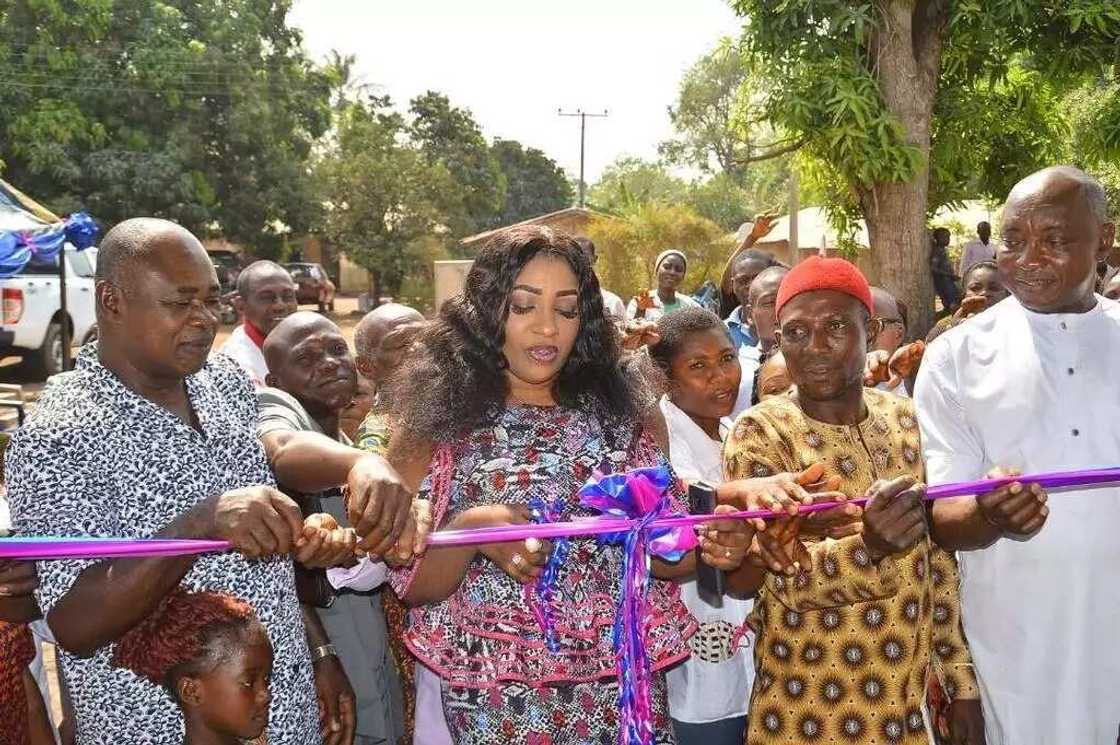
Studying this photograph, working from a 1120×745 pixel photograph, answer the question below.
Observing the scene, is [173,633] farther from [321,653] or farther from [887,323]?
[887,323]

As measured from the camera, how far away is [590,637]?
2.66 metres

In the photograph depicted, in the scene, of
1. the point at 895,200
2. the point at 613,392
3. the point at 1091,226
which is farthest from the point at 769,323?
the point at 895,200

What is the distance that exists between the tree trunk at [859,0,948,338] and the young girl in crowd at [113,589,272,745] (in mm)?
8939

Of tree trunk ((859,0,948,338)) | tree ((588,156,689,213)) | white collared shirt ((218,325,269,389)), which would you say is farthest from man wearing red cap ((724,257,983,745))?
tree ((588,156,689,213))

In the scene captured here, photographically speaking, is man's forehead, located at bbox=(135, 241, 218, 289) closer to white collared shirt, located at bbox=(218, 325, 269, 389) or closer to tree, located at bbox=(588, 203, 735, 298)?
white collared shirt, located at bbox=(218, 325, 269, 389)

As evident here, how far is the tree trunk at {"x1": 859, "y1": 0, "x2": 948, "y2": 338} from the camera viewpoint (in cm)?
1005

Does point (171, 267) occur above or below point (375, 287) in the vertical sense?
below

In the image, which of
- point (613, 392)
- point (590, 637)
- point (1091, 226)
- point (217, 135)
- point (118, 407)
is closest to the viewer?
point (118, 407)

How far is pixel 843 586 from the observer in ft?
9.43

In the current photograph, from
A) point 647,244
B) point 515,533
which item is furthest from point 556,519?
point 647,244

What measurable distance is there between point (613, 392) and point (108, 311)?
1.31m

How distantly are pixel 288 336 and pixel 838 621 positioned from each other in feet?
7.79

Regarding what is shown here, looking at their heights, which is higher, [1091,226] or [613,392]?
[1091,226]

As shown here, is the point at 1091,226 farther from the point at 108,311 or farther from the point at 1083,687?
the point at 108,311
